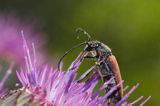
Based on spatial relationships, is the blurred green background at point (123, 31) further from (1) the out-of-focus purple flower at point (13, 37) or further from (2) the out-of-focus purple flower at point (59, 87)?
(2) the out-of-focus purple flower at point (59, 87)

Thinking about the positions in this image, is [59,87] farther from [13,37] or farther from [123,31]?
[123,31]

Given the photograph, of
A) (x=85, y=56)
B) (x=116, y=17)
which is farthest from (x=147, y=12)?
(x=85, y=56)

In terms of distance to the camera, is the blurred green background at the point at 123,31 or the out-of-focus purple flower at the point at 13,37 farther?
the blurred green background at the point at 123,31

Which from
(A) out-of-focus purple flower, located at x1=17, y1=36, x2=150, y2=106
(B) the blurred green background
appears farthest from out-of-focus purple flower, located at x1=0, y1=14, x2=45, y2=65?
(A) out-of-focus purple flower, located at x1=17, y1=36, x2=150, y2=106

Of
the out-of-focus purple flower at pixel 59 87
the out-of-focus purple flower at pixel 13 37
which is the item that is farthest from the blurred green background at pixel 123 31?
the out-of-focus purple flower at pixel 59 87

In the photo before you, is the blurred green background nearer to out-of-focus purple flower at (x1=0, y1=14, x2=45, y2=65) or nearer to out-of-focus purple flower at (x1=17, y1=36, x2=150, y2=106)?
out-of-focus purple flower at (x1=0, y1=14, x2=45, y2=65)
